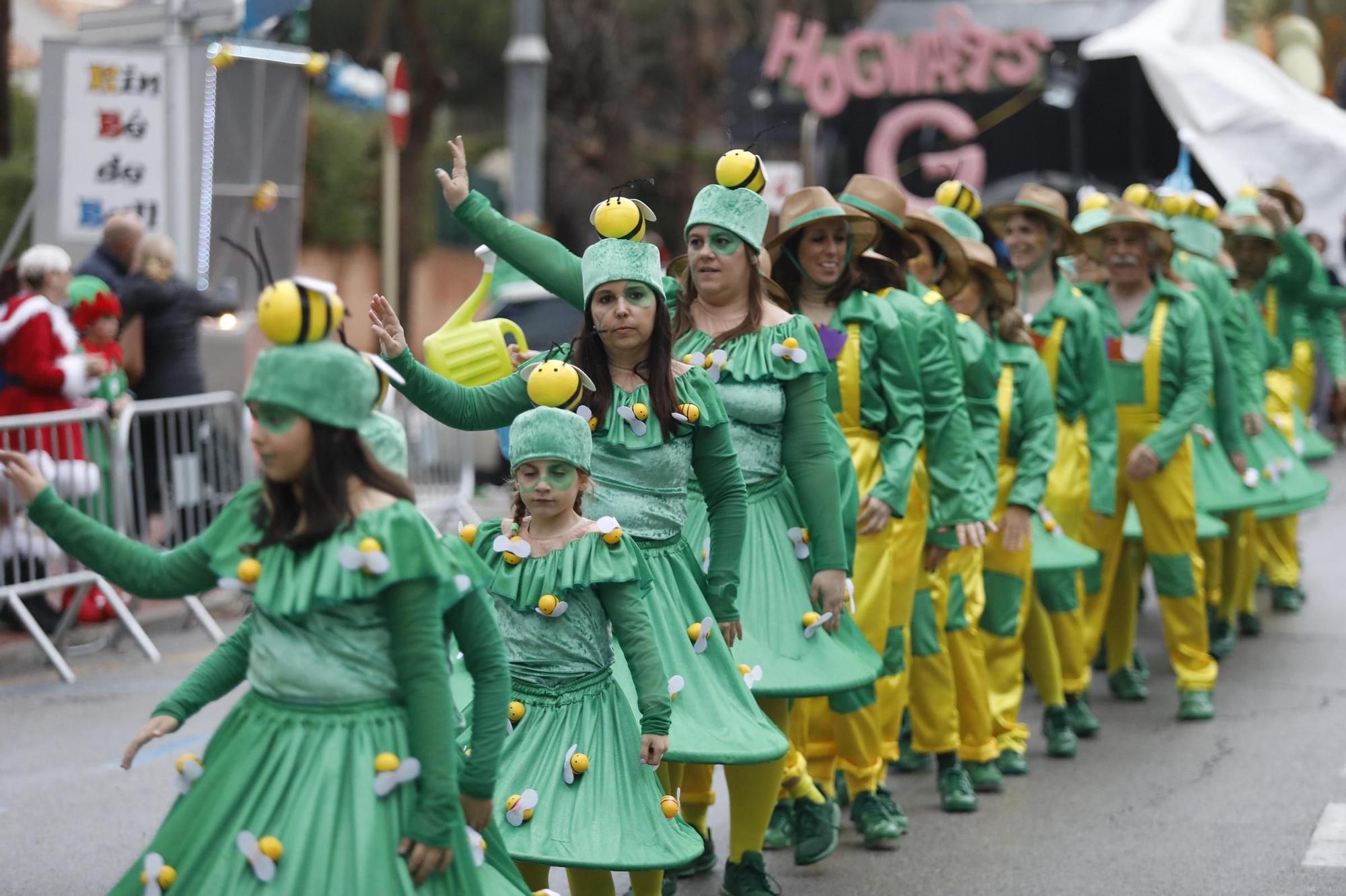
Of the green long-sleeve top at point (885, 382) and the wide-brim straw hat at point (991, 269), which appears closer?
the green long-sleeve top at point (885, 382)

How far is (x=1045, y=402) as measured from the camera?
8.56 meters

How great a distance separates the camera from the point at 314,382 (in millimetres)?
3928

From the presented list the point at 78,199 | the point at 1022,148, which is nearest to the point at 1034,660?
the point at 78,199

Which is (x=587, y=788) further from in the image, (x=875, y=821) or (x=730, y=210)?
(x=875, y=821)

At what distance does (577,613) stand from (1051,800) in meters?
3.37

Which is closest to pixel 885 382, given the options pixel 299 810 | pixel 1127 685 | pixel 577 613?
pixel 577 613

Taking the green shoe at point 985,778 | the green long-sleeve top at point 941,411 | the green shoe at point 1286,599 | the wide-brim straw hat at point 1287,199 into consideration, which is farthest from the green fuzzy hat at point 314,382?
the wide-brim straw hat at point 1287,199

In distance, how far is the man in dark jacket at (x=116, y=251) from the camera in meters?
11.8

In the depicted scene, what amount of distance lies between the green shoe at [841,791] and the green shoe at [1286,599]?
17.7 feet

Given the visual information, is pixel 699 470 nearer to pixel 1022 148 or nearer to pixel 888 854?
pixel 888 854

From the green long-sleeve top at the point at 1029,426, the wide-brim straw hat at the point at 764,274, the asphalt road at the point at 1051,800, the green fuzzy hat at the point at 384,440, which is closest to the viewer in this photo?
the green fuzzy hat at the point at 384,440

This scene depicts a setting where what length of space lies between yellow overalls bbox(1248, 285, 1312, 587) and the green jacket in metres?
3.72

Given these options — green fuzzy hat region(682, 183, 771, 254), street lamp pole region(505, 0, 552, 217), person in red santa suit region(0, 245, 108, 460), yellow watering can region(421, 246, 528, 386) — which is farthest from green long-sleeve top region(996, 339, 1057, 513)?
street lamp pole region(505, 0, 552, 217)

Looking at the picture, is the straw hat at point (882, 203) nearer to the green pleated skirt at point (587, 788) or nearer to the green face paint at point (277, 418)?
the green pleated skirt at point (587, 788)
